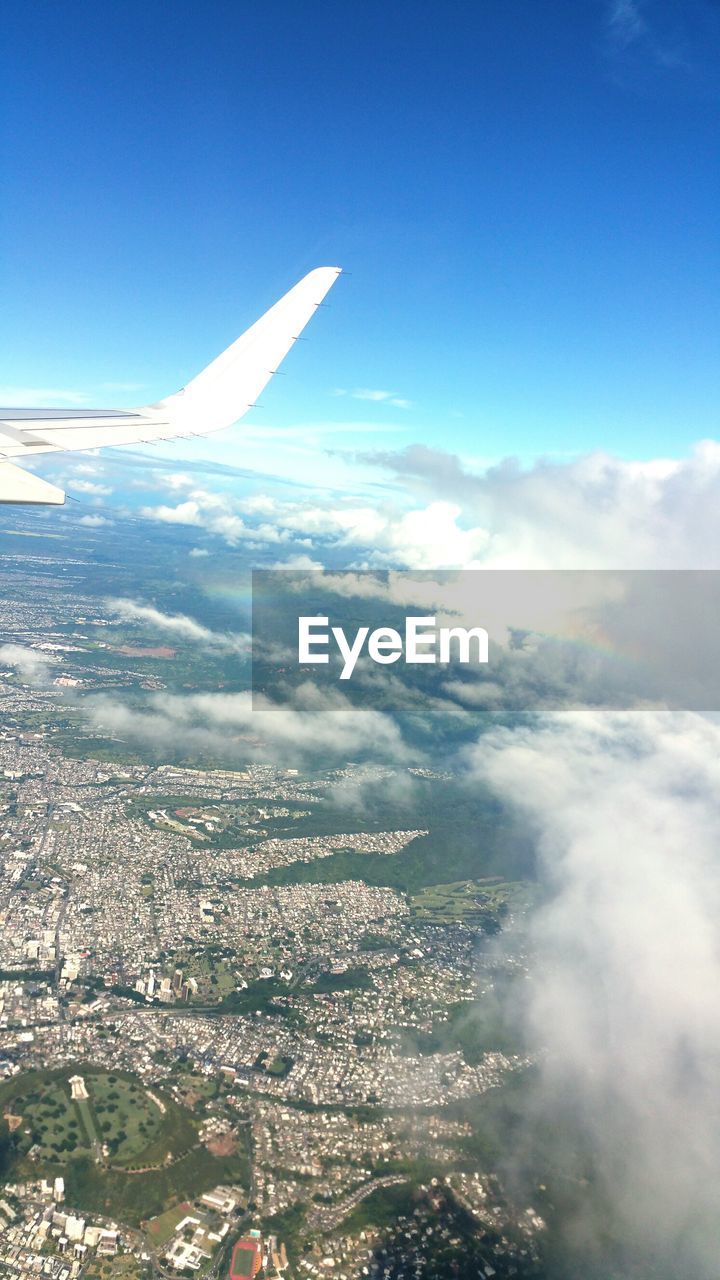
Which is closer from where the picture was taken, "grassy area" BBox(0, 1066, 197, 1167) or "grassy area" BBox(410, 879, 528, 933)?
"grassy area" BBox(0, 1066, 197, 1167)

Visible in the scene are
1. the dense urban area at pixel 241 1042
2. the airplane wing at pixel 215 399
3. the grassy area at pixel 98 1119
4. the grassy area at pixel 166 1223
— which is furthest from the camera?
the grassy area at pixel 98 1119

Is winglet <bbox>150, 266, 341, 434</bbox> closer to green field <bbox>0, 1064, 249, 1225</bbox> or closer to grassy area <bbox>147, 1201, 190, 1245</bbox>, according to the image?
grassy area <bbox>147, 1201, 190, 1245</bbox>

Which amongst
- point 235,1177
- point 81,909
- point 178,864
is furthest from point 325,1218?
point 178,864

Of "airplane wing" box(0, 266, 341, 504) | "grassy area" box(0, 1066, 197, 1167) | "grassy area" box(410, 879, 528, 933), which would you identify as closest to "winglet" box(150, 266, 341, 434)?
"airplane wing" box(0, 266, 341, 504)

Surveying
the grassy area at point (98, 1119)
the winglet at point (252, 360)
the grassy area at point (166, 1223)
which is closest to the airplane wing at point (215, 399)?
the winglet at point (252, 360)

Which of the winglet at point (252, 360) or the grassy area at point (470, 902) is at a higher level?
the winglet at point (252, 360)

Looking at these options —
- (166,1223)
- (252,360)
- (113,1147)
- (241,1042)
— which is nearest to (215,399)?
(252,360)

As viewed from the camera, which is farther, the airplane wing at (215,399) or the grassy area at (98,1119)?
the grassy area at (98,1119)

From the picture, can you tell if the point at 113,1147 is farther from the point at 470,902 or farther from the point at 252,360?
the point at 470,902

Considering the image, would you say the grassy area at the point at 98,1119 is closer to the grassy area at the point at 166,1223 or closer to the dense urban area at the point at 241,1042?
the dense urban area at the point at 241,1042
